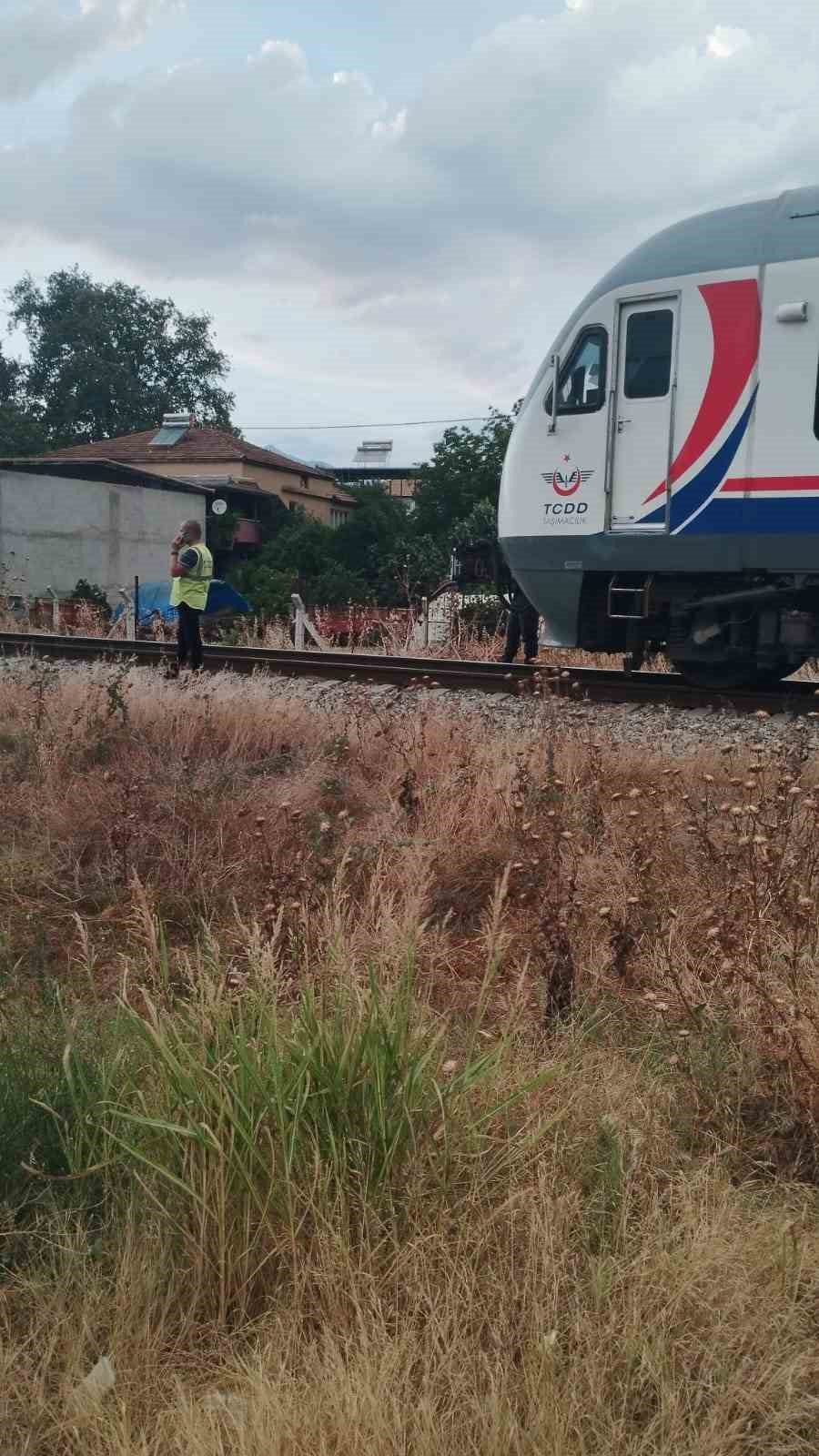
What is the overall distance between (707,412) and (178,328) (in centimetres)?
6680

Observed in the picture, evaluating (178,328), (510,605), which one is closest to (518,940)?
(510,605)

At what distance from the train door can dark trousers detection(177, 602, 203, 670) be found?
388 cm

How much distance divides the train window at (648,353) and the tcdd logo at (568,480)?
0.68 meters

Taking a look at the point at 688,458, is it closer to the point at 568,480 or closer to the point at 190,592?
the point at 568,480

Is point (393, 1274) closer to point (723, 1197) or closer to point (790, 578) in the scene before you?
point (723, 1197)

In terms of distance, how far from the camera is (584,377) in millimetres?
8898

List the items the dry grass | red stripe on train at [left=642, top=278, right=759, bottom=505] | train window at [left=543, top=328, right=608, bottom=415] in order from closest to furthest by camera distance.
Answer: the dry grass → red stripe on train at [left=642, top=278, right=759, bottom=505] → train window at [left=543, top=328, right=608, bottom=415]

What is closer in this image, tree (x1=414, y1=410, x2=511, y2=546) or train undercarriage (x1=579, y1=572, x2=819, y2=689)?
train undercarriage (x1=579, y1=572, x2=819, y2=689)

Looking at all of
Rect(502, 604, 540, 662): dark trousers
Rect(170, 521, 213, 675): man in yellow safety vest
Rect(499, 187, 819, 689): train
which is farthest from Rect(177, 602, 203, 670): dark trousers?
Rect(502, 604, 540, 662): dark trousers

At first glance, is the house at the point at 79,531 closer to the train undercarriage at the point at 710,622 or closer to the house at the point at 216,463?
the house at the point at 216,463

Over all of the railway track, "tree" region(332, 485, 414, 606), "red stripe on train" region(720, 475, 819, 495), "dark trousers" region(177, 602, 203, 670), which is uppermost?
"tree" region(332, 485, 414, 606)

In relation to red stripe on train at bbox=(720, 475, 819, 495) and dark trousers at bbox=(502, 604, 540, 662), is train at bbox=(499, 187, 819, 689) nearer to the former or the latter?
red stripe on train at bbox=(720, 475, 819, 495)

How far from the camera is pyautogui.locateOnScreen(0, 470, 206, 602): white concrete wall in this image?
29156mm

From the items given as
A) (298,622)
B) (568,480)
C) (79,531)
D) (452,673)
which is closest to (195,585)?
(452,673)
